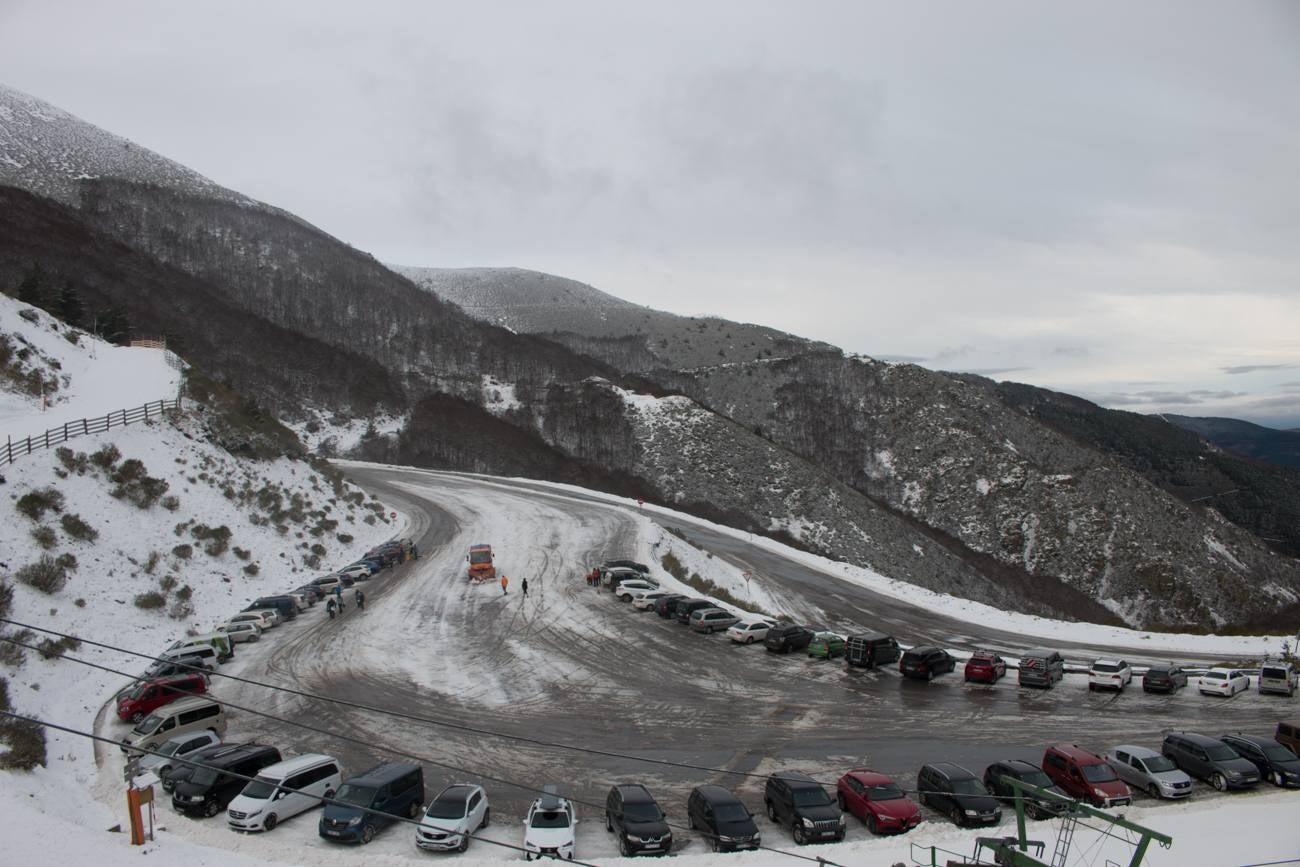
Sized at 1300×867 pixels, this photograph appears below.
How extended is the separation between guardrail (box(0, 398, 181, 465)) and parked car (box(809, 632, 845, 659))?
31.8m

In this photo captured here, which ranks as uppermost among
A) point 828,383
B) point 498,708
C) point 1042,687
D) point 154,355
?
point 828,383

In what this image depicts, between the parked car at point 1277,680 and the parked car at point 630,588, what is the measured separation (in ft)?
78.4

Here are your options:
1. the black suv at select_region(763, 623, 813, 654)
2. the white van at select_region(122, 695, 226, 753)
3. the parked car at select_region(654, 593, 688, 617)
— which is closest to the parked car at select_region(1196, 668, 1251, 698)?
the black suv at select_region(763, 623, 813, 654)

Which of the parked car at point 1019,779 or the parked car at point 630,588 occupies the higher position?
the parked car at point 1019,779

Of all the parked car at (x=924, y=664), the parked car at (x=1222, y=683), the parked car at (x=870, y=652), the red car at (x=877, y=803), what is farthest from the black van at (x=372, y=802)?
the parked car at (x=1222, y=683)

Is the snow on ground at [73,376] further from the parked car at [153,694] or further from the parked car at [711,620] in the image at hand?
the parked car at [711,620]

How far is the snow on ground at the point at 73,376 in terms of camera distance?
34469 millimetres

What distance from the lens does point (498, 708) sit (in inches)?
902

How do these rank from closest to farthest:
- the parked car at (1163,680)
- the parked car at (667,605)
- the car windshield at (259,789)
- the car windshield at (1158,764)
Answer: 1. the car windshield at (259,789)
2. the car windshield at (1158,764)
3. the parked car at (1163,680)
4. the parked car at (667,605)

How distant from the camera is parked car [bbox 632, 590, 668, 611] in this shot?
3503 centimetres

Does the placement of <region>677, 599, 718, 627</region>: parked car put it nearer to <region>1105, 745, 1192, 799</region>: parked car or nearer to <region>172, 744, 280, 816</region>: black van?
<region>1105, 745, 1192, 799</region>: parked car

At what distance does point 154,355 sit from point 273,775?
148ft

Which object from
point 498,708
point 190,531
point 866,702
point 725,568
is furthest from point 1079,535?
point 190,531

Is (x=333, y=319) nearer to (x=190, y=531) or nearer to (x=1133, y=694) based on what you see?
(x=190, y=531)
